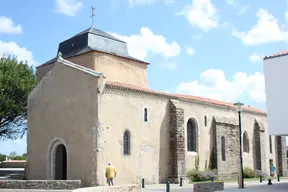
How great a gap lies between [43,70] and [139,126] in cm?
1213

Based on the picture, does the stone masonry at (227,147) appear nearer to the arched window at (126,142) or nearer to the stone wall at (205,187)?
the arched window at (126,142)

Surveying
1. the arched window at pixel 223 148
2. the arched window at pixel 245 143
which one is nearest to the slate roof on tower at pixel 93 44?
the arched window at pixel 223 148

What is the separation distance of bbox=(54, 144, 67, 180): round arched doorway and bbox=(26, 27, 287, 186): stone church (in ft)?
0.23

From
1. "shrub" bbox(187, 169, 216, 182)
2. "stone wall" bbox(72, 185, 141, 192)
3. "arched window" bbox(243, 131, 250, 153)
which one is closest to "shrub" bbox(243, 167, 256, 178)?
"arched window" bbox(243, 131, 250, 153)

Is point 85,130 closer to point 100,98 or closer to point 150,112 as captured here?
point 100,98

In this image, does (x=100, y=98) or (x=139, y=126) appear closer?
(x=100, y=98)

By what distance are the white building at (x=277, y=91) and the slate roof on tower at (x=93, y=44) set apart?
1359cm

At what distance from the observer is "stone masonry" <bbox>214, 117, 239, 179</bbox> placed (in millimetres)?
33438

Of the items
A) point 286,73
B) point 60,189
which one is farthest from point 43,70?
point 286,73

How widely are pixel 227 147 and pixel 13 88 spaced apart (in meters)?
18.0

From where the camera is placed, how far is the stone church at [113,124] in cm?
2622

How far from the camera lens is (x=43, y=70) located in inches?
1415

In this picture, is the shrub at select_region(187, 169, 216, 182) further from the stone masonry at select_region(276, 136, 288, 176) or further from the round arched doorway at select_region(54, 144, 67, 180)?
the stone masonry at select_region(276, 136, 288, 176)

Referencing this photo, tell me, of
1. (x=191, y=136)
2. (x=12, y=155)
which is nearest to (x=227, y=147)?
(x=191, y=136)
